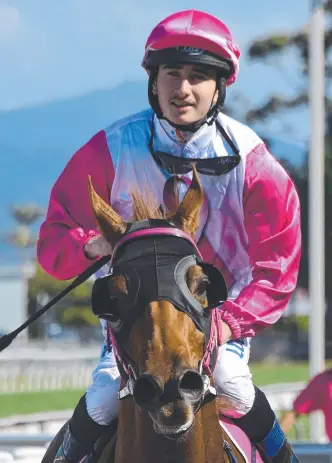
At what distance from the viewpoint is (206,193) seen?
13.4 ft

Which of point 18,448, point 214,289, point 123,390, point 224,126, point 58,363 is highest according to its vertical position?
point 224,126

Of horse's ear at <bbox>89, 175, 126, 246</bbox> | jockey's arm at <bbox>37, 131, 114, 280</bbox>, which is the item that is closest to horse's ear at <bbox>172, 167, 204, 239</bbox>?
horse's ear at <bbox>89, 175, 126, 246</bbox>

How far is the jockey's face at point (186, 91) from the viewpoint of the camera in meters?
3.98

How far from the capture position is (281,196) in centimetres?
403

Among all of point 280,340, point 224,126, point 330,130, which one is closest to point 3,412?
point 224,126

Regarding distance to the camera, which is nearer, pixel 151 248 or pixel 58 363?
pixel 151 248

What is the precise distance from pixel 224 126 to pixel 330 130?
125ft

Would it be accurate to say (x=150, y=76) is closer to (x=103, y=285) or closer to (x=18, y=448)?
(x=103, y=285)

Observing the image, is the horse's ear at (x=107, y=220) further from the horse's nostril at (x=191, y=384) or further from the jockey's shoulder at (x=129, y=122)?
the jockey's shoulder at (x=129, y=122)

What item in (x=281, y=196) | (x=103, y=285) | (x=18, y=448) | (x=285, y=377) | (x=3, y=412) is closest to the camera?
(x=103, y=285)

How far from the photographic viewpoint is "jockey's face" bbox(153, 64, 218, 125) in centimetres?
398

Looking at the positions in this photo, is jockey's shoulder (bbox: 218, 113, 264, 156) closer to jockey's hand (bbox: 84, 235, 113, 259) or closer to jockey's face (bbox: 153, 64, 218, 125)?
jockey's face (bbox: 153, 64, 218, 125)

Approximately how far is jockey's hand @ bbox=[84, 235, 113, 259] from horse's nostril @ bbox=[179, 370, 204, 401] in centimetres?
61

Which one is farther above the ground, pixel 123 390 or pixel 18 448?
pixel 123 390
